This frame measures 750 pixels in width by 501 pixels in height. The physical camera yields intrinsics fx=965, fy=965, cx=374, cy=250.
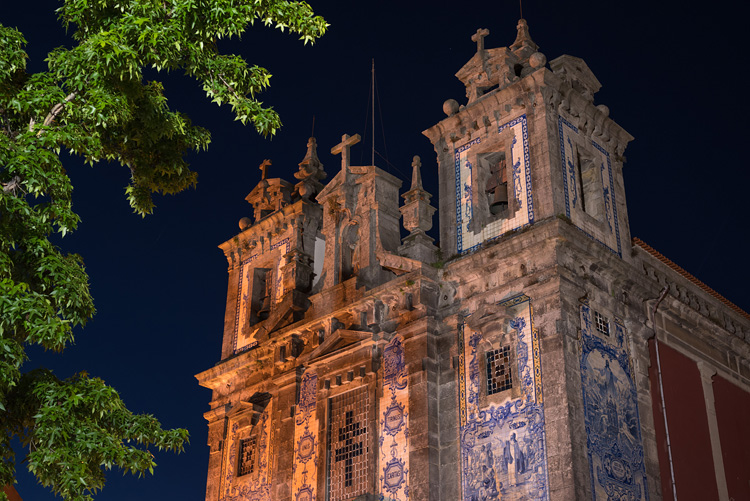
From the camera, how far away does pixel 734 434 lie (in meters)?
21.5

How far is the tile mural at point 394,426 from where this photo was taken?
1852 centimetres

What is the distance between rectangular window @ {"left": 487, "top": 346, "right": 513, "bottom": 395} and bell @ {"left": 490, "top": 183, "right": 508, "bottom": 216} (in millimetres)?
3324

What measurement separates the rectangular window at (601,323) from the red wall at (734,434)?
14.3 ft

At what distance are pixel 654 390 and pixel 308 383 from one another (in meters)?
7.40

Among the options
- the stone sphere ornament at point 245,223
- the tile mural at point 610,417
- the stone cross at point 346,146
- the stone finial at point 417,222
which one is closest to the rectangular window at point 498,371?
the tile mural at point 610,417

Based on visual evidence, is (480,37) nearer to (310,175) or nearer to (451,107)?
(451,107)

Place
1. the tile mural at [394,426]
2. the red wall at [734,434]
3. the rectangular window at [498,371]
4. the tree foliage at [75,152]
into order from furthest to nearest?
the red wall at [734,434] < the tile mural at [394,426] < the rectangular window at [498,371] < the tree foliage at [75,152]

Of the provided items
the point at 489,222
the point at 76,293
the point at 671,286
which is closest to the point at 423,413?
the point at 489,222

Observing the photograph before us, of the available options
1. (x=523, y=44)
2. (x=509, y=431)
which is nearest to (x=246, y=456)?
(x=509, y=431)

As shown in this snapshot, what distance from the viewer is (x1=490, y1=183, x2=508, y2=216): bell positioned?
20.0 m

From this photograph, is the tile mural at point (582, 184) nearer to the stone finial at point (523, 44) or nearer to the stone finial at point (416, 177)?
the stone finial at point (523, 44)

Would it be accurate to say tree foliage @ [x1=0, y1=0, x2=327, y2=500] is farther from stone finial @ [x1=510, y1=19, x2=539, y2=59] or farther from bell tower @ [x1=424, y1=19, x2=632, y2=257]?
stone finial @ [x1=510, y1=19, x2=539, y2=59]

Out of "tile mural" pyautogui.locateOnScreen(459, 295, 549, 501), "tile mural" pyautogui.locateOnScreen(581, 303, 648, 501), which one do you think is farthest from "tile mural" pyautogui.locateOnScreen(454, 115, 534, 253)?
"tile mural" pyautogui.locateOnScreen(581, 303, 648, 501)

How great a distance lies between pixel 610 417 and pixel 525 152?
18.6ft
